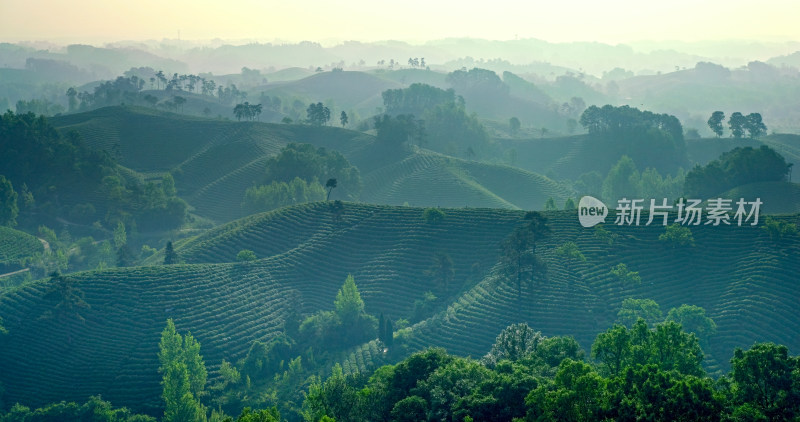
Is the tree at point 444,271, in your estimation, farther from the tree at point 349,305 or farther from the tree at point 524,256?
the tree at point 349,305

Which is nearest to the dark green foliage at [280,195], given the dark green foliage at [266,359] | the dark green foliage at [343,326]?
the dark green foliage at [343,326]

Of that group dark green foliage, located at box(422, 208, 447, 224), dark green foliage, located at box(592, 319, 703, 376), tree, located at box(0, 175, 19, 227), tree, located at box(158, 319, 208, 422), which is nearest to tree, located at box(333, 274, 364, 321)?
tree, located at box(158, 319, 208, 422)

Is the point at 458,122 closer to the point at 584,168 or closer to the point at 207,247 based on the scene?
the point at 584,168

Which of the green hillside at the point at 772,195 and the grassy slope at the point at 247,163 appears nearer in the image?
the green hillside at the point at 772,195

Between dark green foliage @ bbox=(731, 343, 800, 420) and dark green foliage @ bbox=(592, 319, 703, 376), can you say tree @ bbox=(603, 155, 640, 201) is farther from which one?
dark green foliage @ bbox=(731, 343, 800, 420)

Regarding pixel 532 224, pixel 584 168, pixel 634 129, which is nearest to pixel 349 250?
pixel 532 224
